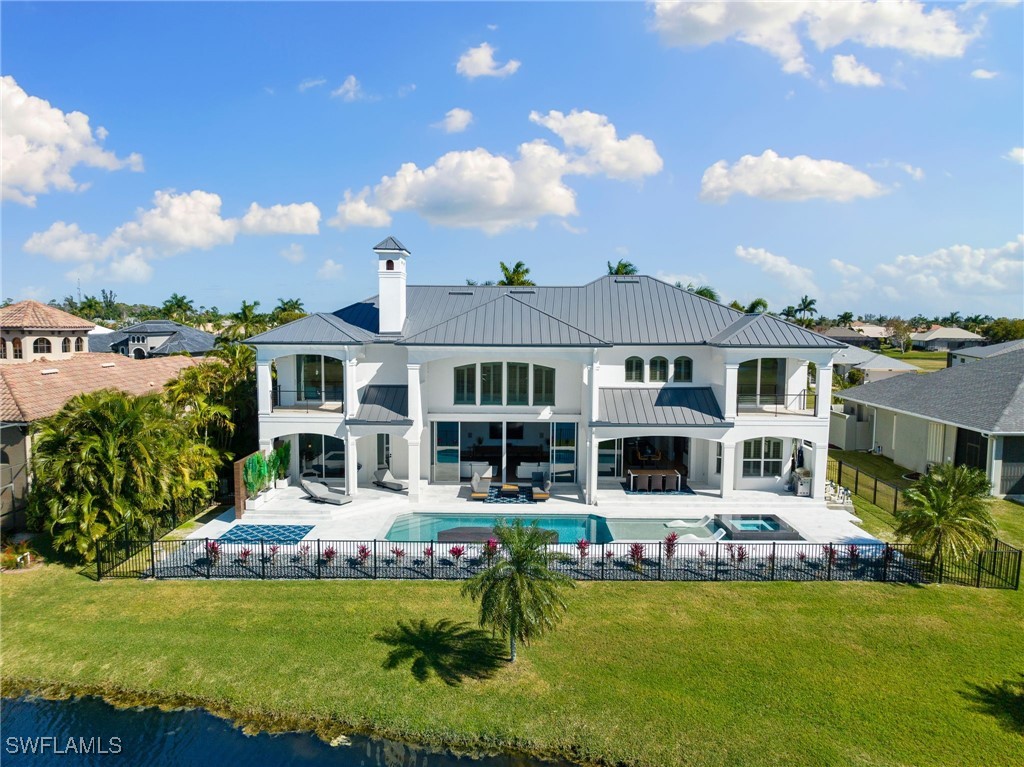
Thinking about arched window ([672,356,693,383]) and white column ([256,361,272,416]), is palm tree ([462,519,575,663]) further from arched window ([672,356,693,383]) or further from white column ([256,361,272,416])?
arched window ([672,356,693,383])

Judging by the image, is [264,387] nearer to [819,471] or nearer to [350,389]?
[350,389]

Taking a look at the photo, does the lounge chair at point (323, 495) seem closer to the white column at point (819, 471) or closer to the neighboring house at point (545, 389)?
the neighboring house at point (545, 389)

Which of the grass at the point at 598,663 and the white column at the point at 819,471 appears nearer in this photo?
the grass at the point at 598,663

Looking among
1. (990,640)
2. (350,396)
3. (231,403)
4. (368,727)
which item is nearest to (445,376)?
(350,396)

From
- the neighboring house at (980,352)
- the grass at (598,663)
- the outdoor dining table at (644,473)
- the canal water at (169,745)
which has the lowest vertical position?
the canal water at (169,745)

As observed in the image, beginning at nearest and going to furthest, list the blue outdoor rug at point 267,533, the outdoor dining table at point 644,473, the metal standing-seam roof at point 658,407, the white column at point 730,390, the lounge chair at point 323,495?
the blue outdoor rug at point 267,533 < the lounge chair at point 323,495 < the metal standing-seam roof at point 658,407 < the white column at point 730,390 < the outdoor dining table at point 644,473

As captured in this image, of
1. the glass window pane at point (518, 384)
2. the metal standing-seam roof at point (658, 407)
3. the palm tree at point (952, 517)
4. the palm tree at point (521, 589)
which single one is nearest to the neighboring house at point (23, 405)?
the glass window pane at point (518, 384)

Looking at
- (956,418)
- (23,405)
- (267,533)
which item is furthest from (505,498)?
(956,418)
